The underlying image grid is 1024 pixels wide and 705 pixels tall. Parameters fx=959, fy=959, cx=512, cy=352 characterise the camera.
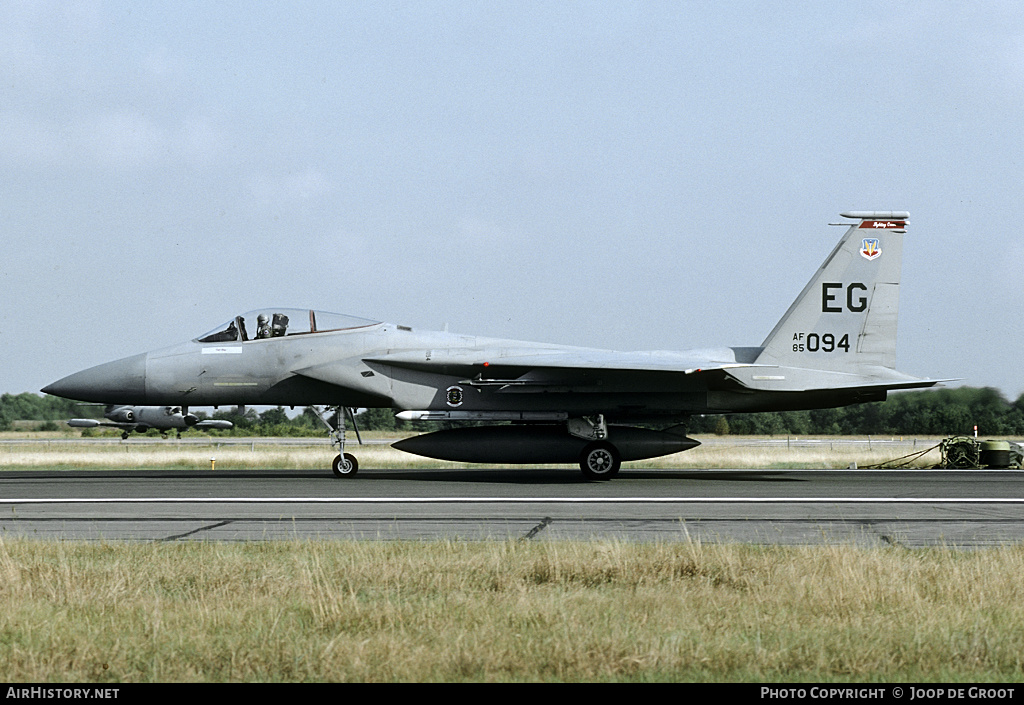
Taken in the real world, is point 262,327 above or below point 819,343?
above

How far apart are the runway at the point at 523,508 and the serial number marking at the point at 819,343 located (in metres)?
2.65

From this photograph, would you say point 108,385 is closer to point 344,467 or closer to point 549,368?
point 344,467

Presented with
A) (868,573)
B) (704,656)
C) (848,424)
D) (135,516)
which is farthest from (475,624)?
(848,424)

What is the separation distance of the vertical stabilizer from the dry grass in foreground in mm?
11314

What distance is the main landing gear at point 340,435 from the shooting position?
63.6ft

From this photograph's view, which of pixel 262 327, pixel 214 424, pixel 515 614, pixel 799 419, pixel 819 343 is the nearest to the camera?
pixel 515 614

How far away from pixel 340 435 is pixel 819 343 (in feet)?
32.9

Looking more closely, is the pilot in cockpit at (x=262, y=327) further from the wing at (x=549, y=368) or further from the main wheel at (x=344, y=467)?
the main wheel at (x=344, y=467)

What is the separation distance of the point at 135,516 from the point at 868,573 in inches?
360

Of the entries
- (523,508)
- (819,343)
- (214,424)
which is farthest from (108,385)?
(214,424)

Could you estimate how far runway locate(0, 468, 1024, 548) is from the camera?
10.4 m

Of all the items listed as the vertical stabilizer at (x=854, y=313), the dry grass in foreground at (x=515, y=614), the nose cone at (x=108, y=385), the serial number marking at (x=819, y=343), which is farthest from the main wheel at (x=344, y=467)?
the dry grass in foreground at (x=515, y=614)

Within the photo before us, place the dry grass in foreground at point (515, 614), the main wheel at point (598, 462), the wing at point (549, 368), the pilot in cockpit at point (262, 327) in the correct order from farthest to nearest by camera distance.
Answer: the pilot in cockpit at point (262, 327)
the main wheel at point (598, 462)
the wing at point (549, 368)
the dry grass in foreground at point (515, 614)

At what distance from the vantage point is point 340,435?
1970 centimetres
